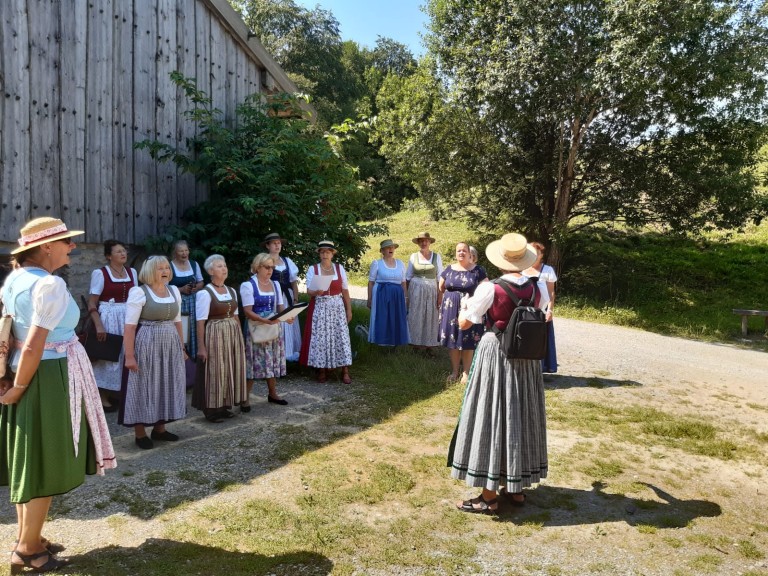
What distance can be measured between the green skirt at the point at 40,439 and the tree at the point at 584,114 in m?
11.1

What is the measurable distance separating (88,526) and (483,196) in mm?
13820

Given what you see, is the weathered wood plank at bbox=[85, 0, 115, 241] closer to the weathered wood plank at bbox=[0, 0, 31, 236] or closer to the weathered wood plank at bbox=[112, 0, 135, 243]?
the weathered wood plank at bbox=[112, 0, 135, 243]

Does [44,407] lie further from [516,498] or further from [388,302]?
[388,302]

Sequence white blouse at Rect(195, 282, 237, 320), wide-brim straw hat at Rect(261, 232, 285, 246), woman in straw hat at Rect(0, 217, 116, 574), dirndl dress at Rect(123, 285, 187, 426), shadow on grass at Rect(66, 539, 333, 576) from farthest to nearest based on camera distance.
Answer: wide-brim straw hat at Rect(261, 232, 285, 246) < white blouse at Rect(195, 282, 237, 320) < dirndl dress at Rect(123, 285, 187, 426) < shadow on grass at Rect(66, 539, 333, 576) < woman in straw hat at Rect(0, 217, 116, 574)

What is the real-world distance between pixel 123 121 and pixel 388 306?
4.18 m

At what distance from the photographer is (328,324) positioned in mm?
7648

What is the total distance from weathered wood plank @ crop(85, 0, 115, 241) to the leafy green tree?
0.48 metres

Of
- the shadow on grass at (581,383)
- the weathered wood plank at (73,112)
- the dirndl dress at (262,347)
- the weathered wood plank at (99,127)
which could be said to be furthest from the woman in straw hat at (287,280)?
the shadow on grass at (581,383)

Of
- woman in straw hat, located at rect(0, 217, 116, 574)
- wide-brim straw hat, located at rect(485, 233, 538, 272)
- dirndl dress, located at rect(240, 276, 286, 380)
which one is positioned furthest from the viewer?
dirndl dress, located at rect(240, 276, 286, 380)

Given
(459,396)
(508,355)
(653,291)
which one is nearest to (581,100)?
(653,291)

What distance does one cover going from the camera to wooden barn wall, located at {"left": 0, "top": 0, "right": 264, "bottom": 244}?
626cm

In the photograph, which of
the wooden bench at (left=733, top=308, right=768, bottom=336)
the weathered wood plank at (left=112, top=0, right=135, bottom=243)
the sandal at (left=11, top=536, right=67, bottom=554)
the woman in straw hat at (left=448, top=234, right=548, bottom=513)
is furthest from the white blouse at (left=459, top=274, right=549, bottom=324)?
the wooden bench at (left=733, top=308, right=768, bottom=336)

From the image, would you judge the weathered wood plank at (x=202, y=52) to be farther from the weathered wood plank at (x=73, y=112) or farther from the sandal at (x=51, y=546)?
the sandal at (x=51, y=546)

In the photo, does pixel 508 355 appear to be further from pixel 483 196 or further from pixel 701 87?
pixel 483 196
